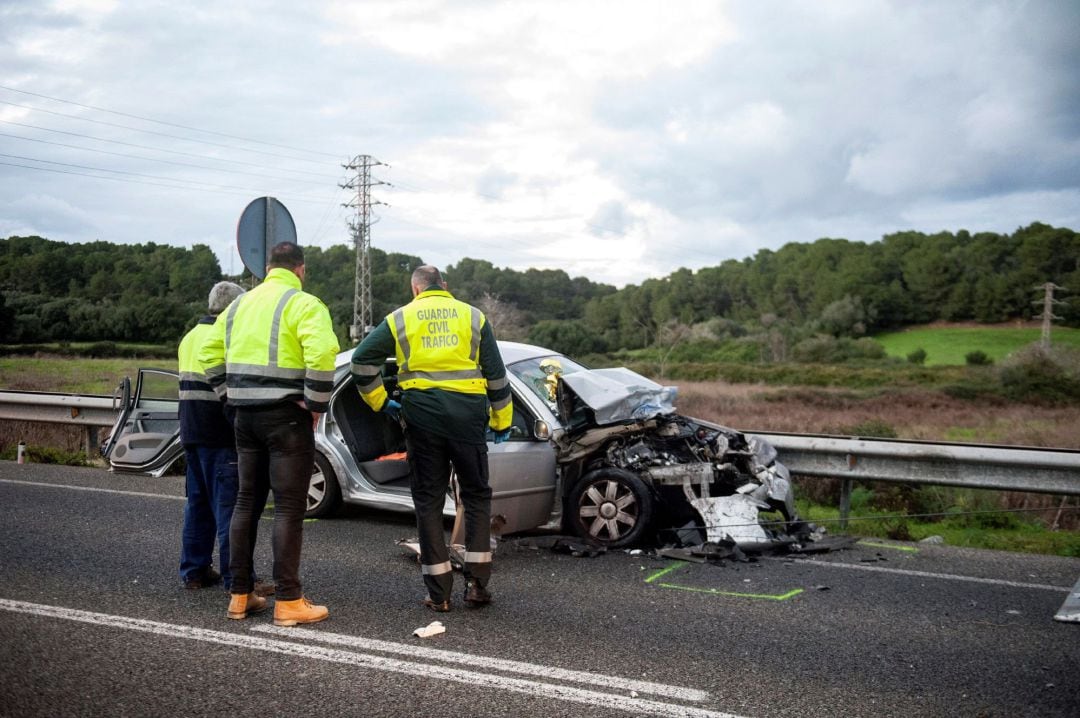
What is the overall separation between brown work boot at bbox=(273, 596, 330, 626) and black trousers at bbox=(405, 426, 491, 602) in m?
0.65

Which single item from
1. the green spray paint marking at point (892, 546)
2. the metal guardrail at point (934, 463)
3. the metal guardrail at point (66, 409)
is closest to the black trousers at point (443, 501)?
the green spray paint marking at point (892, 546)

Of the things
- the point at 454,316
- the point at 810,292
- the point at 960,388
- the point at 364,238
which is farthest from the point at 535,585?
the point at 810,292

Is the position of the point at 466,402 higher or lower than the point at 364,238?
lower

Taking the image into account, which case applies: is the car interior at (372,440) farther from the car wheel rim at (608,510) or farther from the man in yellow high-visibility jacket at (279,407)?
the man in yellow high-visibility jacket at (279,407)

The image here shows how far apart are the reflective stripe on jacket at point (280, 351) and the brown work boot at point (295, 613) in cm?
108

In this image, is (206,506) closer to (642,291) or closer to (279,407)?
(279,407)

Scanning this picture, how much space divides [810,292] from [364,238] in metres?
47.7

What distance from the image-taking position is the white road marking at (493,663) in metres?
3.94

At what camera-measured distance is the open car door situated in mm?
9594

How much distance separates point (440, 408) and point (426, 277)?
835 millimetres

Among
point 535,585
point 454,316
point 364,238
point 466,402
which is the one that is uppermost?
point 364,238

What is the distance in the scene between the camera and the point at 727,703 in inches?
149

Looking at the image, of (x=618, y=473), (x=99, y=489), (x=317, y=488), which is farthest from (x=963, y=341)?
(x=99, y=489)

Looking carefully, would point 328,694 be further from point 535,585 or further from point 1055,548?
point 1055,548
